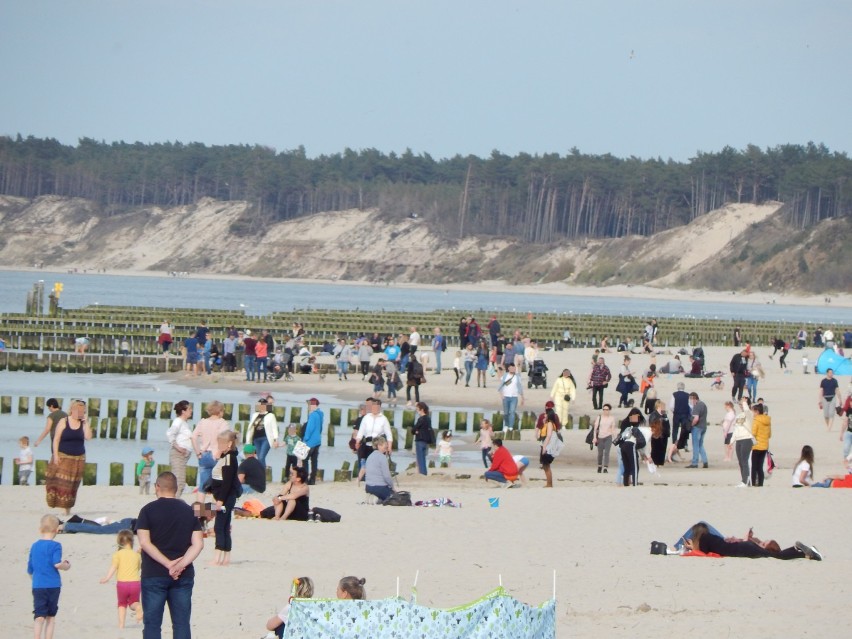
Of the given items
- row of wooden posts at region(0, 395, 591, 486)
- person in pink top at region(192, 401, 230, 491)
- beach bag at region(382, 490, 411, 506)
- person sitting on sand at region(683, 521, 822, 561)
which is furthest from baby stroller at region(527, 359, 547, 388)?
person sitting on sand at region(683, 521, 822, 561)

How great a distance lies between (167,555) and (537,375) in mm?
27528

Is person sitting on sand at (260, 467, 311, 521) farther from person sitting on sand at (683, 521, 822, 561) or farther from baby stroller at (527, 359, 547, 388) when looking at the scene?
baby stroller at (527, 359, 547, 388)

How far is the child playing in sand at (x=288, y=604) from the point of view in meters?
10.0

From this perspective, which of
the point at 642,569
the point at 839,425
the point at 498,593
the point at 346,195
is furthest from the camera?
the point at 346,195

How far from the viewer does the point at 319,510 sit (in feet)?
56.6

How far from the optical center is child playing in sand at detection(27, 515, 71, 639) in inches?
426

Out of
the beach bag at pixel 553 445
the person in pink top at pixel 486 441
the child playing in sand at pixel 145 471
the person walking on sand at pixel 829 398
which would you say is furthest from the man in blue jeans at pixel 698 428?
the child playing in sand at pixel 145 471

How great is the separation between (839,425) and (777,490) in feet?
32.4

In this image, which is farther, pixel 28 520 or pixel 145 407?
pixel 145 407

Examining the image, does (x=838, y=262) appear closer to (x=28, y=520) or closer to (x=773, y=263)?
(x=773, y=263)

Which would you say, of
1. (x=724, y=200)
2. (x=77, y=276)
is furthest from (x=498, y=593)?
(x=77, y=276)

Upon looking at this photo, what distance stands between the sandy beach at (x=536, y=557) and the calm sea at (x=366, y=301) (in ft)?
207

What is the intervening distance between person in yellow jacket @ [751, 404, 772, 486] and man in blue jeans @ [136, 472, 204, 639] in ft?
41.4

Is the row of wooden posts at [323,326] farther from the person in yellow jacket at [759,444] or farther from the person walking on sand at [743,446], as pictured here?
the person in yellow jacket at [759,444]
